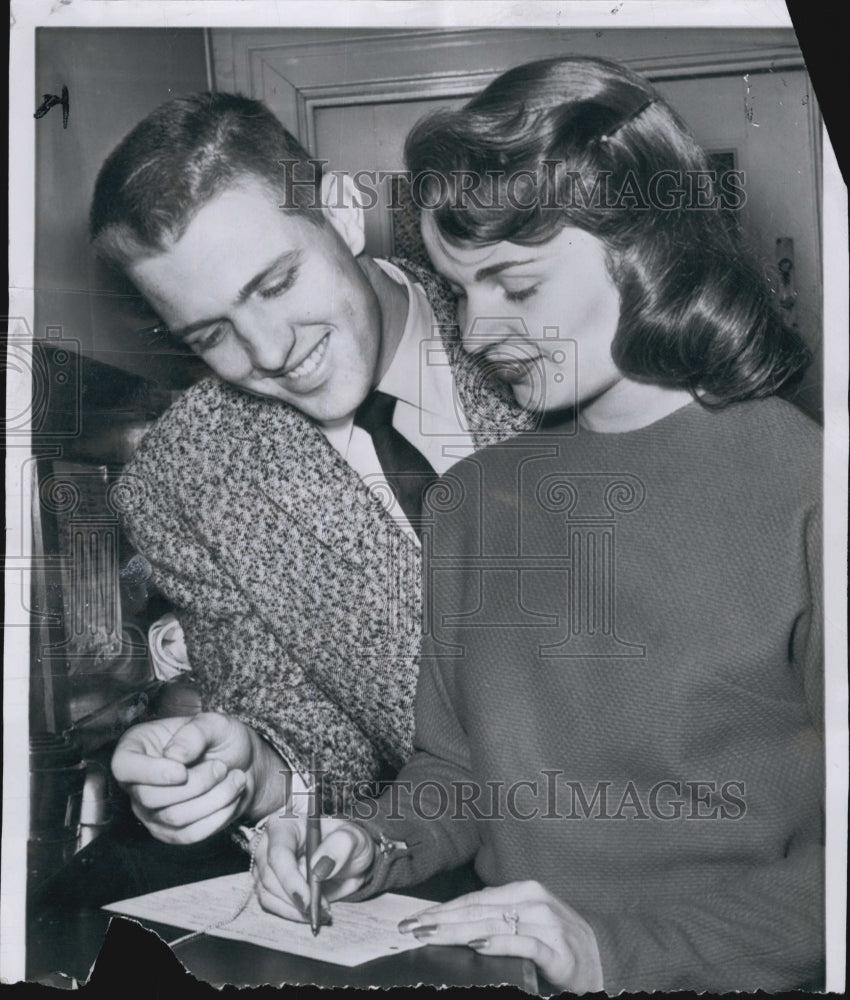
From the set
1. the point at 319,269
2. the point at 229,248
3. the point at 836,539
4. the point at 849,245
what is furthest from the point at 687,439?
the point at 229,248

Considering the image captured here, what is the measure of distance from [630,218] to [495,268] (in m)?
0.21

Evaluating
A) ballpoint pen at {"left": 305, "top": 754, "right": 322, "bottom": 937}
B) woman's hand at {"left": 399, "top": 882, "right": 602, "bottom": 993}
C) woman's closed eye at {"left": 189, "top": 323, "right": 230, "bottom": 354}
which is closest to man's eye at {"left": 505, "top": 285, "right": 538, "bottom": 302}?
woman's closed eye at {"left": 189, "top": 323, "right": 230, "bottom": 354}

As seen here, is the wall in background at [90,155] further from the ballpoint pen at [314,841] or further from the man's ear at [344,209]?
the ballpoint pen at [314,841]

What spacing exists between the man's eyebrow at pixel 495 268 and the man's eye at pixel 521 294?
3cm

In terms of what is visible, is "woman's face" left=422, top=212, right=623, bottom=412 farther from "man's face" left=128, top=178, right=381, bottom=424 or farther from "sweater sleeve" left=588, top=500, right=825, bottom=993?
"sweater sleeve" left=588, top=500, right=825, bottom=993

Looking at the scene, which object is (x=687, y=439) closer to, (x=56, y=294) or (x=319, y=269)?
(x=319, y=269)

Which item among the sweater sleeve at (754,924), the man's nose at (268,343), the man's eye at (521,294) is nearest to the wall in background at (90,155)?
the man's nose at (268,343)

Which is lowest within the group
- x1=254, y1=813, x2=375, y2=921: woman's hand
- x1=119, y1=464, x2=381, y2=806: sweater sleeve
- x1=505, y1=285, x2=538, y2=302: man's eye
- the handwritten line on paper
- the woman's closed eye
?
the handwritten line on paper

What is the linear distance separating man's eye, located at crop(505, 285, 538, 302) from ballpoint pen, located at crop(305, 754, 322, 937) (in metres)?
0.73

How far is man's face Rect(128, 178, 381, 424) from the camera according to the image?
165cm

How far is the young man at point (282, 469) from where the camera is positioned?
1.67 m

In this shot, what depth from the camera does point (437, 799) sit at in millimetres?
1692

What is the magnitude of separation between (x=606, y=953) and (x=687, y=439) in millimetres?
745

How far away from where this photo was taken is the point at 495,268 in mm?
1662
